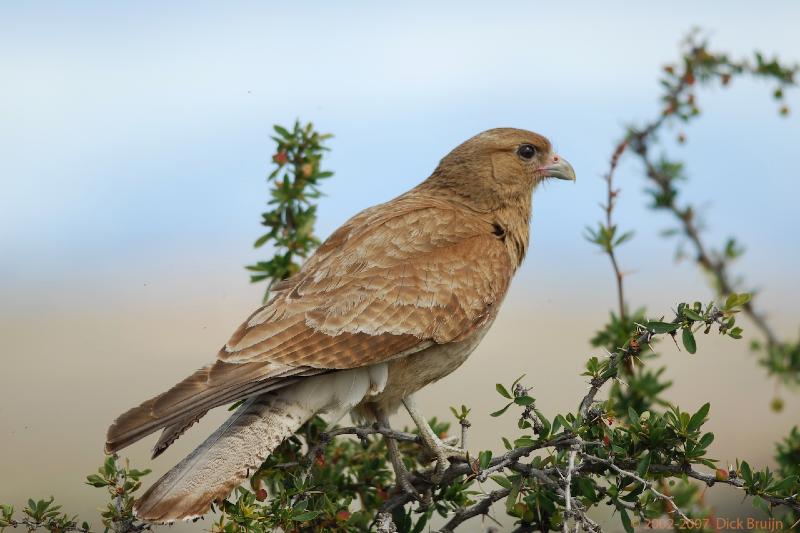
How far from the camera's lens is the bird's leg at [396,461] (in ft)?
16.1

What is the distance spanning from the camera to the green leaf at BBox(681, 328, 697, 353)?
3.78m

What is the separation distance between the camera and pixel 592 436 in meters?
4.12

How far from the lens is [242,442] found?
439 cm

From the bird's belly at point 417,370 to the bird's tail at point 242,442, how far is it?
0.69 ft

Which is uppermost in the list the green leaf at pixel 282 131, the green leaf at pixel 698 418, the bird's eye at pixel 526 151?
the green leaf at pixel 282 131

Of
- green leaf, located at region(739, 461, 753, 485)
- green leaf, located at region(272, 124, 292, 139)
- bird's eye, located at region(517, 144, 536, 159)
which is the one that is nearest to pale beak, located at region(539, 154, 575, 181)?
bird's eye, located at region(517, 144, 536, 159)

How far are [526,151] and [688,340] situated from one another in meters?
2.81

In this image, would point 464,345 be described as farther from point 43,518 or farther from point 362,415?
point 43,518

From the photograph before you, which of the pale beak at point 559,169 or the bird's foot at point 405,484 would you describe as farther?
the pale beak at point 559,169

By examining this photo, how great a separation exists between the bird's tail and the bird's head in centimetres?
185

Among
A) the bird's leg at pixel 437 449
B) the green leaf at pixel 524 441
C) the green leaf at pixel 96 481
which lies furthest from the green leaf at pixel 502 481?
the green leaf at pixel 96 481

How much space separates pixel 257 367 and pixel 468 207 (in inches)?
88.6

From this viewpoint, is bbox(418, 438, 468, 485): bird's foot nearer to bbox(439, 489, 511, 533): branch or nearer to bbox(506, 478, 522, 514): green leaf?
bbox(439, 489, 511, 533): branch

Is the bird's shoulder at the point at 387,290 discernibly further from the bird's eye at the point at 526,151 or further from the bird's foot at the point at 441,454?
the bird's eye at the point at 526,151
